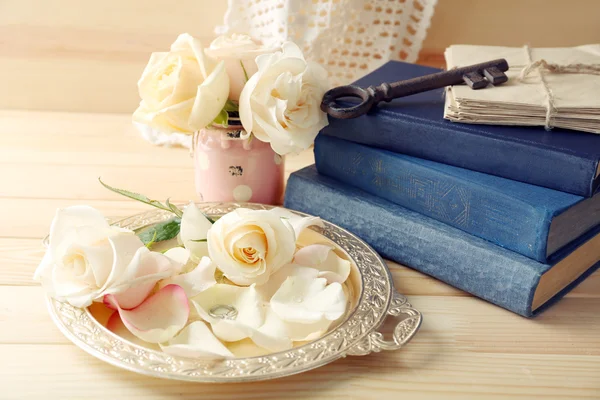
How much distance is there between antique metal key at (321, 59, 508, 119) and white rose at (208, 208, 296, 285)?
0.66 feet

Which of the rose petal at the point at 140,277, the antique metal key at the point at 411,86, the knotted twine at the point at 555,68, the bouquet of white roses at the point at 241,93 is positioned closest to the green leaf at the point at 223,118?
the bouquet of white roses at the point at 241,93

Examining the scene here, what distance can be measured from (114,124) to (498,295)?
30.8 inches

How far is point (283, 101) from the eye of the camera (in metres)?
0.71

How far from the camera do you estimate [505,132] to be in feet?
2.23

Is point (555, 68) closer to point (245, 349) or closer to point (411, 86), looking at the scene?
point (411, 86)

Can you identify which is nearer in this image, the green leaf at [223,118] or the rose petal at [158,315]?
the rose petal at [158,315]

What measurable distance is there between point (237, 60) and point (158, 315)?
344mm

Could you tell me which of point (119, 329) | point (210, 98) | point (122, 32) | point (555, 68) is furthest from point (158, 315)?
point (122, 32)

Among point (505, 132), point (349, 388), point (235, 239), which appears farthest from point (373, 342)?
point (505, 132)

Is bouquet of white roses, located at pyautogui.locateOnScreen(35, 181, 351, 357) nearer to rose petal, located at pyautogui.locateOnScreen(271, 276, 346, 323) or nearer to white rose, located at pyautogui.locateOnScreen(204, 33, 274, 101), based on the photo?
rose petal, located at pyautogui.locateOnScreen(271, 276, 346, 323)

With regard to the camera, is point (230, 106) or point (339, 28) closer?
point (230, 106)

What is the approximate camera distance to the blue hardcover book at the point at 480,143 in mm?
632

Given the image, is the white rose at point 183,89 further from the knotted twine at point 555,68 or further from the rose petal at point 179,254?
the knotted twine at point 555,68

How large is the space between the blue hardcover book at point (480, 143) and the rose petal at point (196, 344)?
0.33m
